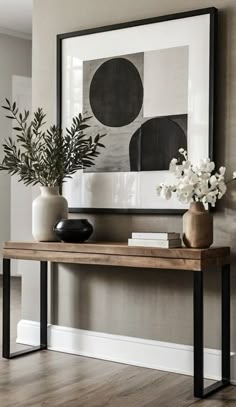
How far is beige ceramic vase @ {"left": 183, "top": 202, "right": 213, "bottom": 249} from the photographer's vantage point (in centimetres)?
317

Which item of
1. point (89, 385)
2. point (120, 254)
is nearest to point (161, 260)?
point (120, 254)

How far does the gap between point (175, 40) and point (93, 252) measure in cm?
120

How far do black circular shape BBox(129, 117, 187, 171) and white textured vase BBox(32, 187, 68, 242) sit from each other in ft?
1.49

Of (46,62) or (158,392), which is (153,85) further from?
(158,392)

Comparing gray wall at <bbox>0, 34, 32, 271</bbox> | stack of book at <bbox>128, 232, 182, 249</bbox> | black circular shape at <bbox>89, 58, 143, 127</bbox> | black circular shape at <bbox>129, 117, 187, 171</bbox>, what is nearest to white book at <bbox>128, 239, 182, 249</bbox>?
stack of book at <bbox>128, 232, 182, 249</bbox>

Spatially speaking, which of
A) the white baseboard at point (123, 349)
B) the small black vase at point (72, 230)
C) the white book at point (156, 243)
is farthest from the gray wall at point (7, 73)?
the white book at point (156, 243)

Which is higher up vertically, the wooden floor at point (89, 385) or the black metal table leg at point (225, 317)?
the black metal table leg at point (225, 317)

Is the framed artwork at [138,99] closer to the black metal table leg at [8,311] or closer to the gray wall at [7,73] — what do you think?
the black metal table leg at [8,311]

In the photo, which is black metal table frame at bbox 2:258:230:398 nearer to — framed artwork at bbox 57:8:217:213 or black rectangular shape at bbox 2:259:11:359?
black rectangular shape at bbox 2:259:11:359

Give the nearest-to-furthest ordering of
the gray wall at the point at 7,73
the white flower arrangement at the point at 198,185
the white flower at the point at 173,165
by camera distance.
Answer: the white flower arrangement at the point at 198,185 → the white flower at the point at 173,165 → the gray wall at the point at 7,73

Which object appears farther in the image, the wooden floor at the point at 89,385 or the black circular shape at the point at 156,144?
the black circular shape at the point at 156,144

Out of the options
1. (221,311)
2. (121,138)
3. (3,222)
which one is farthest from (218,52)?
(3,222)

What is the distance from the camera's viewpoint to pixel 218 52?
3.38 metres

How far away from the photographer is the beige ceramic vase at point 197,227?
125 inches
